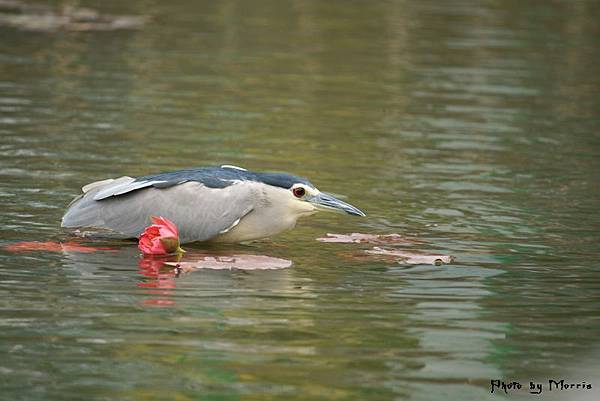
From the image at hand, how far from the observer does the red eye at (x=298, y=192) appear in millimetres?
9250

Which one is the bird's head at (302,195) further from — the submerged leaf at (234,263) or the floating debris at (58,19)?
the floating debris at (58,19)

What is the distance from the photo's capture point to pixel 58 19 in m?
21.1

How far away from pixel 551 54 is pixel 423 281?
12239mm

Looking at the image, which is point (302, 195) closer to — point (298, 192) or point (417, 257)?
point (298, 192)

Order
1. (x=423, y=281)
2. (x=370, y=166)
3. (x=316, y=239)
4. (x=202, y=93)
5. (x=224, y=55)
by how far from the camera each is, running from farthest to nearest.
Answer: (x=224, y=55) < (x=202, y=93) < (x=370, y=166) < (x=316, y=239) < (x=423, y=281)

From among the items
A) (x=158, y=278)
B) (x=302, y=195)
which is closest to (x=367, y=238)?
(x=302, y=195)

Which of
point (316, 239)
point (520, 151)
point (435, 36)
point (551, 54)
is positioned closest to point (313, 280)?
point (316, 239)

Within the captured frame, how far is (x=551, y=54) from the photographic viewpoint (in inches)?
795

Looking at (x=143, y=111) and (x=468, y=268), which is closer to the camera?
(x=468, y=268)

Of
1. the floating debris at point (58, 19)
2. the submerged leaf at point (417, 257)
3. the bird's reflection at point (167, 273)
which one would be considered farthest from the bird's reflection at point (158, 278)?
the floating debris at point (58, 19)

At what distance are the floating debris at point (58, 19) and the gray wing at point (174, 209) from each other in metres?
11.2

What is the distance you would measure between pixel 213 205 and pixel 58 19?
495 inches

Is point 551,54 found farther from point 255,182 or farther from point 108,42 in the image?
point 255,182

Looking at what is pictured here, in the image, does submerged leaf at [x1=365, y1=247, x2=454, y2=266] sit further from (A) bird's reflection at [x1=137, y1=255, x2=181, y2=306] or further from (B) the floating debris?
(B) the floating debris
